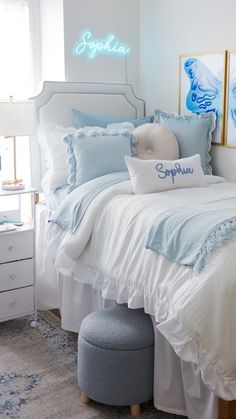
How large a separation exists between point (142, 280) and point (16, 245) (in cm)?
98

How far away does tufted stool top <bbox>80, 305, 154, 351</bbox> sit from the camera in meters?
2.13

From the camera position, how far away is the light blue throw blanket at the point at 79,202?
270cm

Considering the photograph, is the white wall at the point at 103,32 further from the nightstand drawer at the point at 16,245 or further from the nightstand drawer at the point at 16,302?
the nightstand drawer at the point at 16,302

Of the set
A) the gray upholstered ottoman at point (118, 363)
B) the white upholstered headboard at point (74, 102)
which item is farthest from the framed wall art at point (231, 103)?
the gray upholstered ottoman at point (118, 363)

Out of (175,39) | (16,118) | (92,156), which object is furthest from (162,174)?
(175,39)

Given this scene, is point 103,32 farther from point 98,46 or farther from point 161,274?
point 161,274

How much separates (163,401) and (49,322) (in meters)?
1.13

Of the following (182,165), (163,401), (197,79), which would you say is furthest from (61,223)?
(197,79)

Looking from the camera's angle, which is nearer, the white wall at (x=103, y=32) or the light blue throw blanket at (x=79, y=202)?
the light blue throw blanket at (x=79, y=202)

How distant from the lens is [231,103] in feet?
10.5

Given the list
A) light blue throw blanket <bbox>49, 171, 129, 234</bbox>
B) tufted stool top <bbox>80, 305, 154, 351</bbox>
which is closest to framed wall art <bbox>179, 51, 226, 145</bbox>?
light blue throw blanket <bbox>49, 171, 129, 234</bbox>

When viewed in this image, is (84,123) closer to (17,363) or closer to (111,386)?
(17,363)

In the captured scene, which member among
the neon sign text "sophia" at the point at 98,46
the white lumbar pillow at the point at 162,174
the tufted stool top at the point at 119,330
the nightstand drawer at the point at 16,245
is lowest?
the tufted stool top at the point at 119,330

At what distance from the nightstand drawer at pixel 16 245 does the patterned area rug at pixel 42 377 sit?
44 cm
